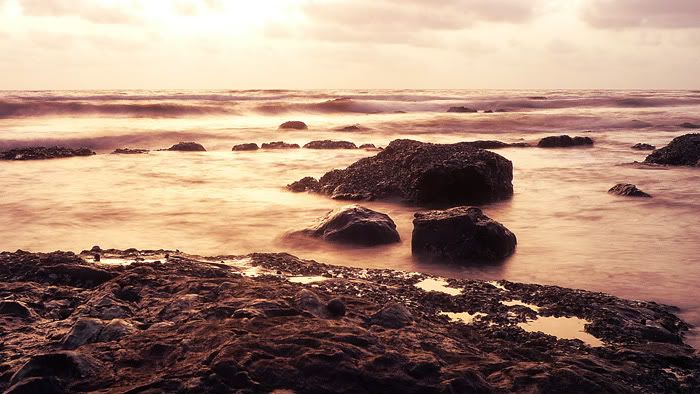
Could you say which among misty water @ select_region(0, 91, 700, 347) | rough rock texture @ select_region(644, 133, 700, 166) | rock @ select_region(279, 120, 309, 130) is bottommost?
misty water @ select_region(0, 91, 700, 347)

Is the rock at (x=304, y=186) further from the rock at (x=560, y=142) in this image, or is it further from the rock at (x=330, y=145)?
the rock at (x=560, y=142)

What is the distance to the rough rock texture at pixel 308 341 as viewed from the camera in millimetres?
3299

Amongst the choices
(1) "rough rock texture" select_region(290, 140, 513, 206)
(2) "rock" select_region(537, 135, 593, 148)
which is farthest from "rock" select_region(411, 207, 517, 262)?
(2) "rock" select_region(537, 135, 593, 148)

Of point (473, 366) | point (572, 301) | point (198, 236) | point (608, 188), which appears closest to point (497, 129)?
point (608, 188)

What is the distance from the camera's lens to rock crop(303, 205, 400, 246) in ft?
26.0

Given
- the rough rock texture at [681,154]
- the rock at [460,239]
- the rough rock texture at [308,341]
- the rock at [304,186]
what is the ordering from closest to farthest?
the rough rock texture at [308,341]
the rock at [460,239]
the rock at [304,186]
the rough rock texture at [681,154]

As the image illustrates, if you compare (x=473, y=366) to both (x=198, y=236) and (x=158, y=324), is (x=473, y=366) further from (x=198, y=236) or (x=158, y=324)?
(x=198, y=236)

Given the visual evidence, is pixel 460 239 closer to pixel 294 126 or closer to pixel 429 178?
pixel 429 178

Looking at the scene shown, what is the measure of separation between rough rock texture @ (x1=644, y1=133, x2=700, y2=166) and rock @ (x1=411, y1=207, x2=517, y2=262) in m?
10.1

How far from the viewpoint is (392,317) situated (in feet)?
13.8

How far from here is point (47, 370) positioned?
10.8 feet

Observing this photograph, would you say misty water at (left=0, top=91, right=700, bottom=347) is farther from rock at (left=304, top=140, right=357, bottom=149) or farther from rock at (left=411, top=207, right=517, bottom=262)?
rock at (left=304, top=140, right=357, bottom=149)

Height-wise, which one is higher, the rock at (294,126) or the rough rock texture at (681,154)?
the rough rock texture at (681,154)

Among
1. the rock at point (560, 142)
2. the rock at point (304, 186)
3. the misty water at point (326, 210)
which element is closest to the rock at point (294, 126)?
the misty water at point (326, 210)
